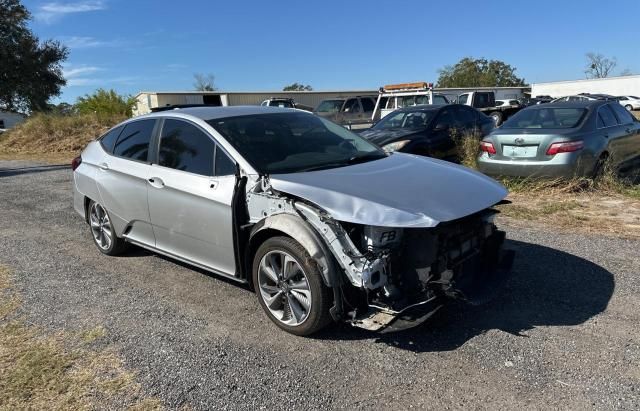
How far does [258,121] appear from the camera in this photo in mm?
4504

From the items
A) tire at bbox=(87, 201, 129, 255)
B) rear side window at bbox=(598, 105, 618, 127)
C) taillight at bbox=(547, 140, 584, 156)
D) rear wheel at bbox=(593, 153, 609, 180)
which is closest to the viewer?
tire at bbox=(87, 201, 129, 255)

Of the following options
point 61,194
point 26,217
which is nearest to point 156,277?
point 26,217

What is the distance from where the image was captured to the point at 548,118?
8.14m

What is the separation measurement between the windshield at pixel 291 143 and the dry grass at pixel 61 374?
173 centimetres

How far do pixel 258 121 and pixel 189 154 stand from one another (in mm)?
681

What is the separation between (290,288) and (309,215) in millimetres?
568

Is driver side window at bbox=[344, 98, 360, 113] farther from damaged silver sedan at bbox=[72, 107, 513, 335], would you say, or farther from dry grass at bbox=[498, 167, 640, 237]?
damaged silver sedan at bbox=[72, 107, 513, 335]

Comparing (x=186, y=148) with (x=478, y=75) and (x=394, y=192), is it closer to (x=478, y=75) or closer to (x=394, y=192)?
(x=394, y=192)

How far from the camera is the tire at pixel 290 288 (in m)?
3.35

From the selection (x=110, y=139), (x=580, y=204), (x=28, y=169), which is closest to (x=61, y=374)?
(x=110, y=139)

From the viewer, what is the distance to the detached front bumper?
3.21 meters

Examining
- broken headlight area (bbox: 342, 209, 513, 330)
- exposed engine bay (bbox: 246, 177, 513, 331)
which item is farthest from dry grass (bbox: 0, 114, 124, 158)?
broken headlight area (bbox: 342, 209, 513, 330)

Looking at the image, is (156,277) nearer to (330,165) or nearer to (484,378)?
(330,165)

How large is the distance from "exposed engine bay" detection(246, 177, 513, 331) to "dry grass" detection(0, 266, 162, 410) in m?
1.37
